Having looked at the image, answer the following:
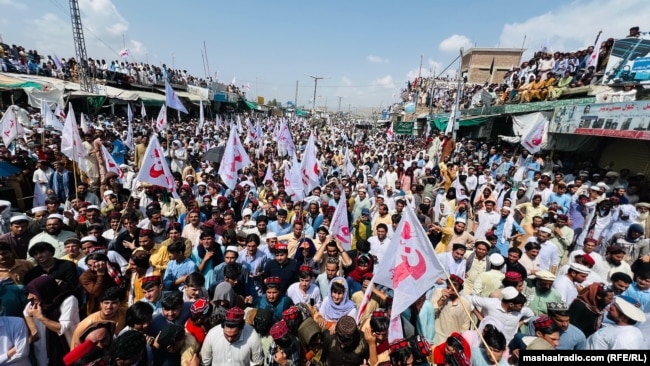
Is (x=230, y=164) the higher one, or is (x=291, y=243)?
(x=230, y=164)

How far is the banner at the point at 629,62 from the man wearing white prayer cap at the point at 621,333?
10016 millimetres

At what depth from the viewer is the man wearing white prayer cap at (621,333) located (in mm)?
2650

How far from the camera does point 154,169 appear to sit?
18.7ft

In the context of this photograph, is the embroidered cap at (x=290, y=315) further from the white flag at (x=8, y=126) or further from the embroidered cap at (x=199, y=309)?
the white flag at (x=8, y=126)

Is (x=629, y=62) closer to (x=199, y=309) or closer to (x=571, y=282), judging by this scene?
(x=571, y=282)

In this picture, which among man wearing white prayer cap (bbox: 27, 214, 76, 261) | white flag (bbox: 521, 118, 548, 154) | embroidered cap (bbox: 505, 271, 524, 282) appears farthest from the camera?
white flag (bbox: 521, 118, 548, 154)

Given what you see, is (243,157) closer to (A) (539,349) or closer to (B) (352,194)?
(B) (352,194)

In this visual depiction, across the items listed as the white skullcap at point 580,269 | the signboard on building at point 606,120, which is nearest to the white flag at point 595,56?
the signboard on building at point 606,120

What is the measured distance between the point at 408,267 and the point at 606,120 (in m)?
9.01

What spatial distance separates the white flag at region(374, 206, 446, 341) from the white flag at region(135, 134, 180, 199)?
14.7 feet

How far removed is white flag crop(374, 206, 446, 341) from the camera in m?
2.83

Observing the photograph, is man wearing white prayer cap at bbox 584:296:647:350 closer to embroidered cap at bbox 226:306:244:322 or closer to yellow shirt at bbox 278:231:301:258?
embroidered cap at bbox 226:306:244:322

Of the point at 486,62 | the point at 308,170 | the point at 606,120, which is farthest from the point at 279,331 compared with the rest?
the point at 486,62

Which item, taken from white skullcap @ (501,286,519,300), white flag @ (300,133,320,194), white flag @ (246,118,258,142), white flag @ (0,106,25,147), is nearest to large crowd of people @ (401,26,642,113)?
white flag @ (300,133,320,194)
